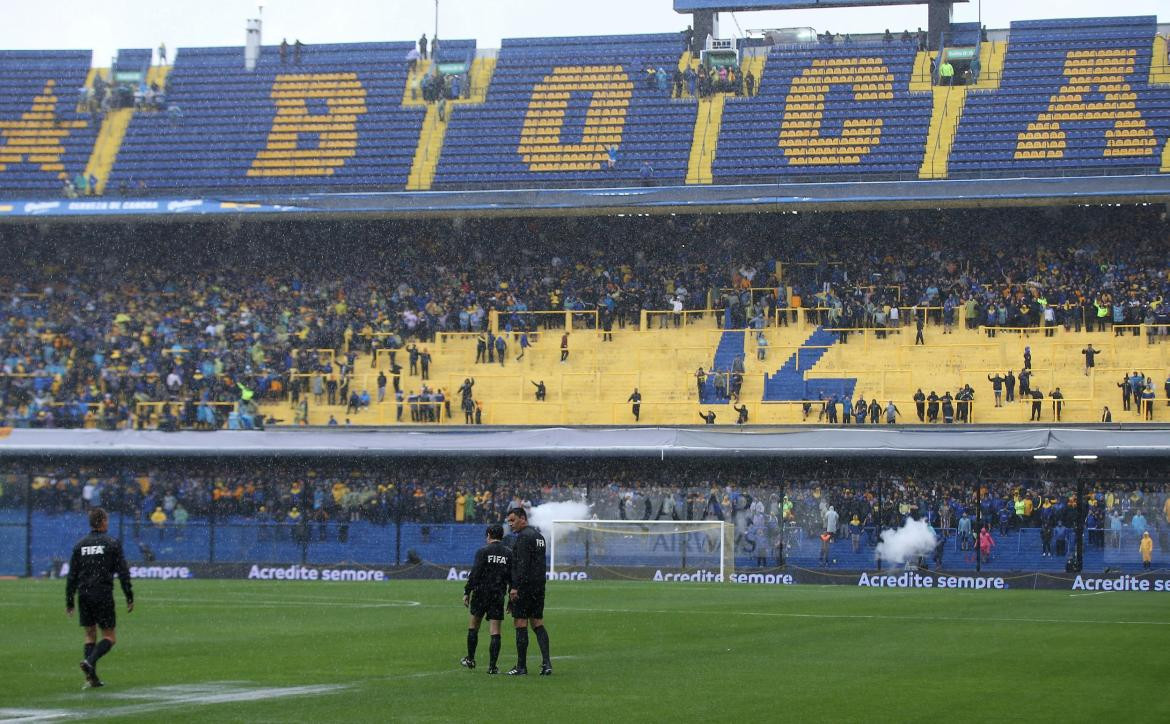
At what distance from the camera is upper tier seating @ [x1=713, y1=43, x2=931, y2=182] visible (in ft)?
190

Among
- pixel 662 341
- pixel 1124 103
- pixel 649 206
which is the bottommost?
pixel 662 341

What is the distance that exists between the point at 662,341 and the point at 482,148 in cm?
1182

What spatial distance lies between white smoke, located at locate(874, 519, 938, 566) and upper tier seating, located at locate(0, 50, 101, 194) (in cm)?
3398

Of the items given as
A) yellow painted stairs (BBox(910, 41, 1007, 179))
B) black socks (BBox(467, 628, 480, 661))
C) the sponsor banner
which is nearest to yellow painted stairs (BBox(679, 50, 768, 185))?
yellow painted stairs (BBox(910, 41, 1007, 179))

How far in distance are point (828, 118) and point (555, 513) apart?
2166cm

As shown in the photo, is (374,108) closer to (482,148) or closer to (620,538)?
(482,148)

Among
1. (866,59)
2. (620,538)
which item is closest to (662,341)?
(620,538)

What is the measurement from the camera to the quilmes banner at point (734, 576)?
41562 millimetres

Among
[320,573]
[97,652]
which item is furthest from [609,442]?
[97,652]

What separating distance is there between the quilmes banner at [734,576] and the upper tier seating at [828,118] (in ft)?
59.1

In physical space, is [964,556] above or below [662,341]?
below

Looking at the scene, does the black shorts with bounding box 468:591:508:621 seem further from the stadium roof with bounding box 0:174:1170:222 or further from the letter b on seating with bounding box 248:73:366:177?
the letter b on seating with bounding box 248:73:366:177

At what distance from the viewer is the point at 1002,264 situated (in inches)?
2158

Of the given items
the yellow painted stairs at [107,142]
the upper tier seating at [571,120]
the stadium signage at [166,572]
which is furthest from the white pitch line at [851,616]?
the yellow painted stairs at [107,142]
